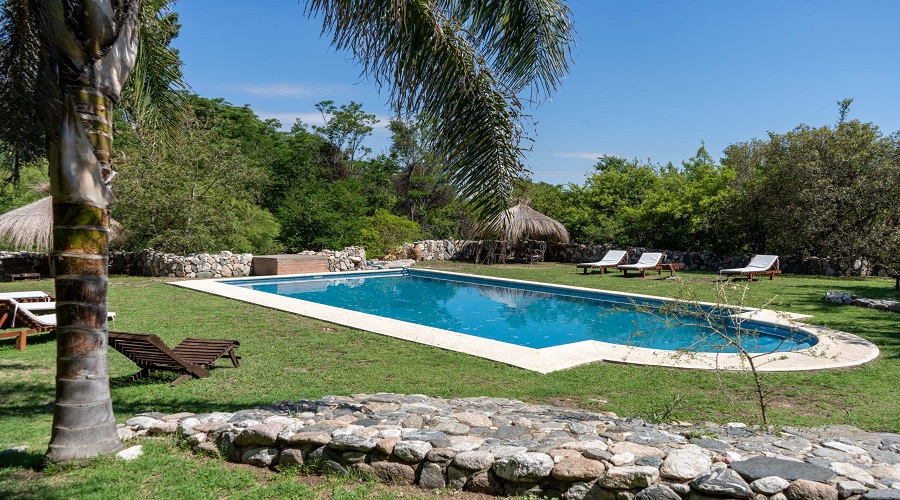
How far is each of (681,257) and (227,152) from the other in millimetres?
16922

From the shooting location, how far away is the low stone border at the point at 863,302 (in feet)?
35.5

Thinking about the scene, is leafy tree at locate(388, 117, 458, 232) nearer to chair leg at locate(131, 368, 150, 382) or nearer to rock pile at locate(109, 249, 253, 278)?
rock pile at locate(109, 249, 253, 278)

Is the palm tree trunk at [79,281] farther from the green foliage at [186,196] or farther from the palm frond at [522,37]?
the green foliage at [186,196]

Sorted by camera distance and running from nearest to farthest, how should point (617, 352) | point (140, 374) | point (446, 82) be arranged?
point (446, 82), point (140, 374), point (617, 352)

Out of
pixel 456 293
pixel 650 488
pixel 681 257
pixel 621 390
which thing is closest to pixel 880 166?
pixel 681 257

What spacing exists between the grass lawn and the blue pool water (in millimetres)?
1119

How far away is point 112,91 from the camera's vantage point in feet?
12.9

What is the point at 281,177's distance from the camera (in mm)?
30703

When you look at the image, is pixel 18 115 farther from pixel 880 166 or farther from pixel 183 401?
pixel 880 166

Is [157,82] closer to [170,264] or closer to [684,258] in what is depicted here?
[170,264]

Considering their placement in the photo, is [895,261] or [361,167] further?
[361,167]

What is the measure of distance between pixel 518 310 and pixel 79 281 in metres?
10.8

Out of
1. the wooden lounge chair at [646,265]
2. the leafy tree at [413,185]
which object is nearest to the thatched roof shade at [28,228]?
the wooden lounge chair at [646,265]

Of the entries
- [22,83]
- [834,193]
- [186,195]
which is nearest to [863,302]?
[834,193]
